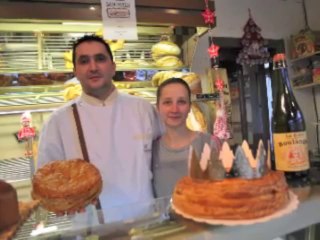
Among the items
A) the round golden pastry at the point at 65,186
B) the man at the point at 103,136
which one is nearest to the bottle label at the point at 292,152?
the round golden pastry at the point at 65,186

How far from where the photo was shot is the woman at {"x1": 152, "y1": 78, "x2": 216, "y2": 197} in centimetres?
136

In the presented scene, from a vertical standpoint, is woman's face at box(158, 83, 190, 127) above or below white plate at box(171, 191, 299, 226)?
above

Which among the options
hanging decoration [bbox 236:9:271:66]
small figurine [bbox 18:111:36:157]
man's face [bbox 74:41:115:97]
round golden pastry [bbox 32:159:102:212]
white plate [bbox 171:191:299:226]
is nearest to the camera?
white plate [bbox 171:191:299:226]

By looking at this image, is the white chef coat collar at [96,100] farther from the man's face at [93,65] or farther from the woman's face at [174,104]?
the woman's face at [174,104]

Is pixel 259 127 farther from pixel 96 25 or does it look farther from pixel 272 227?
pixel 272 227

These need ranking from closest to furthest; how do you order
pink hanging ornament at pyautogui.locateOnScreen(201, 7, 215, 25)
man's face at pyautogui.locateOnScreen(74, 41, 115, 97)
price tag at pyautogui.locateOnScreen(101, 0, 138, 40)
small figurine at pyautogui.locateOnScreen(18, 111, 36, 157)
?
man's face at pyautogui.locateOnScreen(74, 41, 115, 97) → price tag at pyautogui.locateOnScreen(101, 0, 138, 40) → small figurine at pyautogui.locateOnScreen(18, 111, 36, 157) → pink hanging ornament at pyautogui.locateOnScreen(201, 7, 215, 25)

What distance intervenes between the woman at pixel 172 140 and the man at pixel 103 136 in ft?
0.15

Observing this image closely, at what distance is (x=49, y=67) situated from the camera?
84.0 inches

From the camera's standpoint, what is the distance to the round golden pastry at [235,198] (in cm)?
59

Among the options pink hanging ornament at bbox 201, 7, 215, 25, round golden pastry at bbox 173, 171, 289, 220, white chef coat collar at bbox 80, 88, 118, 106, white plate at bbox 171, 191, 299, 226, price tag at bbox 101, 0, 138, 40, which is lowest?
white plate at bbox 171, 191, 299, 226

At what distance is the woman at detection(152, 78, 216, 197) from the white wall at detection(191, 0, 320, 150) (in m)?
1.45

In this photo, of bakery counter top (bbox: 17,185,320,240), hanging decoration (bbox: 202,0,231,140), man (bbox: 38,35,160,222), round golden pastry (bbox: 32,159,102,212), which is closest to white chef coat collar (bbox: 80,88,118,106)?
man (bbox: 38,35,160,222)

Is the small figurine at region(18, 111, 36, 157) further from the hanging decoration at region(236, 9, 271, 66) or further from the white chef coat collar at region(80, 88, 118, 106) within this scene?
the hanging decoration at region(236, 9, 271, 66)

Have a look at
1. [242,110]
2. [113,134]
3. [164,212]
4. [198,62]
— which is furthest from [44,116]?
[242,110]
